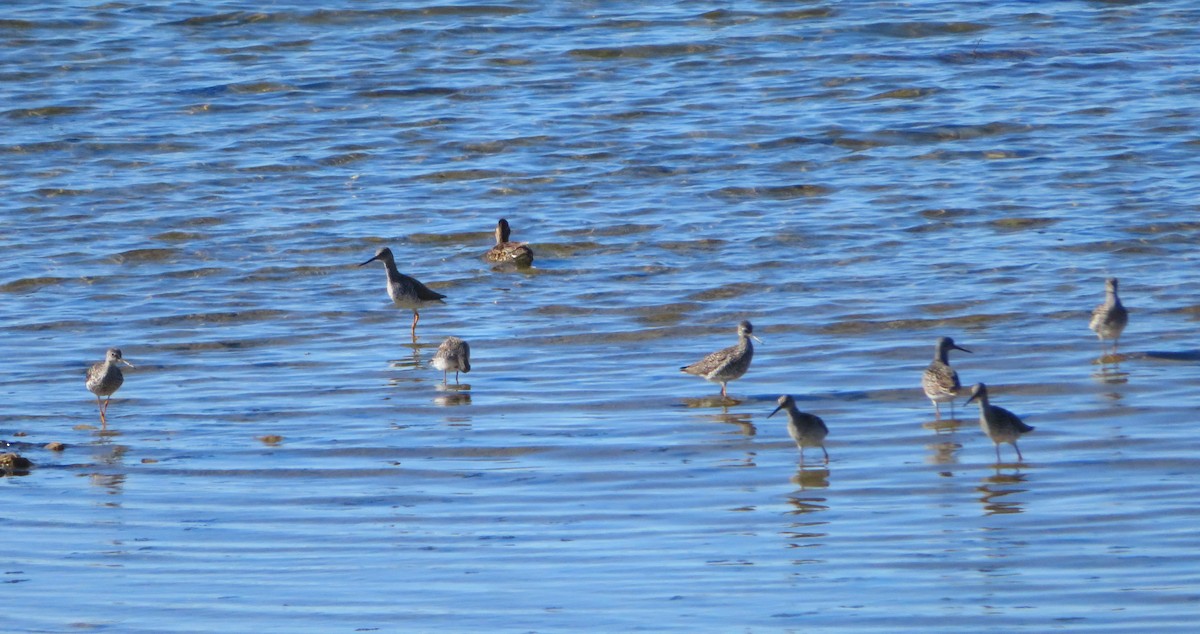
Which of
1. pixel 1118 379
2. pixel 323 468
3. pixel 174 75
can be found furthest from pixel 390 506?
pixel 174 75

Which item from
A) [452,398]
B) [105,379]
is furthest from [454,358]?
[105,379]

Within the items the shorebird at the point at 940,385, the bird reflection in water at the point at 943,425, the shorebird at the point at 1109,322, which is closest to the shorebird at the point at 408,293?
the shorebird at the point at 940,385

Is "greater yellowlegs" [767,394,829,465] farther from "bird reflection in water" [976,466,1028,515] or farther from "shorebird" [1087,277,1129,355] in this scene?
"shorebird" [1087,277,1129,355]

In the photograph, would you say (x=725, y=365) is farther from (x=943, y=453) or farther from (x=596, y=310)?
(x=596, y=310)

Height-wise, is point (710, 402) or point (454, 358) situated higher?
point (454, 358)

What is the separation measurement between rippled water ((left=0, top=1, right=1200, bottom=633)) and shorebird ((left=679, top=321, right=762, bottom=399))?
163mm

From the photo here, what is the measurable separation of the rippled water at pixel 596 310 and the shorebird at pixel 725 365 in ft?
0.54

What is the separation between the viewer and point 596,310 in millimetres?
13664

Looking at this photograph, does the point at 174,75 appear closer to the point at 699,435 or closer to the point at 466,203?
the point at 466,203

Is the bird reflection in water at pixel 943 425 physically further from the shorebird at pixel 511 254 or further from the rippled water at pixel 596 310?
the shorebird at pixel 511 254

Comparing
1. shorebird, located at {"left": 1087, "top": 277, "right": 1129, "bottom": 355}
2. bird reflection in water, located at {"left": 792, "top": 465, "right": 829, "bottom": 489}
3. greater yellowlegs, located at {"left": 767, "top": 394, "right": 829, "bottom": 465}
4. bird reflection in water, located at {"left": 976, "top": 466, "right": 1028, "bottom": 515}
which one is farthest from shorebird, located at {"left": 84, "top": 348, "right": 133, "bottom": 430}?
shorebird, located at {"left": 1087, "top": 277, "right": 1129, "bottom": 355}

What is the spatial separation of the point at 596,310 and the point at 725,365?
124 inches

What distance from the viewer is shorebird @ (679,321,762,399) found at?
34.9ft

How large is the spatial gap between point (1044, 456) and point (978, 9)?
62.5 ft
